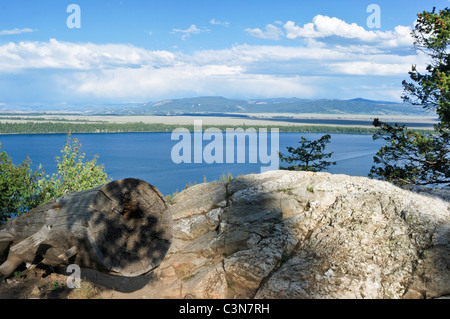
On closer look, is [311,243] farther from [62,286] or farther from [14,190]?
[14,190]

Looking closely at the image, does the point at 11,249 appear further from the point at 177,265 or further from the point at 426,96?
the point at 426,96

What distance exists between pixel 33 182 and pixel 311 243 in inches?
442

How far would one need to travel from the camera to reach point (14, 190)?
13477 millimetres

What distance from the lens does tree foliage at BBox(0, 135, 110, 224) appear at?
1316 centimetres

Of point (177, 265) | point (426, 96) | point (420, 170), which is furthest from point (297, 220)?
point (426, 96)

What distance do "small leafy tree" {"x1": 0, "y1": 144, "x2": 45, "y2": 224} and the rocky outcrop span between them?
19.3 ft

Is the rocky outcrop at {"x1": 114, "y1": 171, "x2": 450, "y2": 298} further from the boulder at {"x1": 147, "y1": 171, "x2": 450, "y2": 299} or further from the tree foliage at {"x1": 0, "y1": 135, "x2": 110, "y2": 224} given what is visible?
the tree foliage at {"x1": 0, "y1": 135, "x2": 110, "y2": 224}

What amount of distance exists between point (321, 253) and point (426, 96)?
15.5 metres

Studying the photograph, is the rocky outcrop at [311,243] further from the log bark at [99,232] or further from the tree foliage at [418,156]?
the tree foliage at [418,156]

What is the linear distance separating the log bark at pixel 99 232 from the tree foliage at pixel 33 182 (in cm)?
551

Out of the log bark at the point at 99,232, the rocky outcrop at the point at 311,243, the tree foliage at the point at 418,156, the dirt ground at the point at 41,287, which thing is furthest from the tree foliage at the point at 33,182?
the tree foliage at the point at 418,156

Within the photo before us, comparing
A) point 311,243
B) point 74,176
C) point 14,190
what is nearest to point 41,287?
point 311,243

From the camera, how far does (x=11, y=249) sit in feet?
25.5

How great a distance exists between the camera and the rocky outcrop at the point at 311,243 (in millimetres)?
8133
